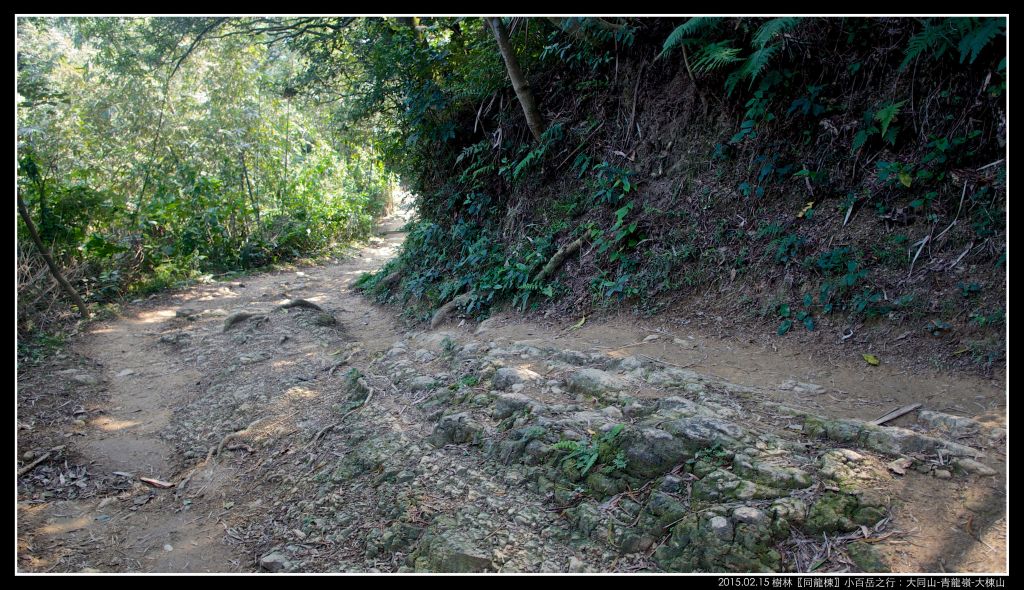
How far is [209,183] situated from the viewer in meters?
11.1

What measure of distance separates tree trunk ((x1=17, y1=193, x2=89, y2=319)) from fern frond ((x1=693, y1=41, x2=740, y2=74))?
23.4 ft

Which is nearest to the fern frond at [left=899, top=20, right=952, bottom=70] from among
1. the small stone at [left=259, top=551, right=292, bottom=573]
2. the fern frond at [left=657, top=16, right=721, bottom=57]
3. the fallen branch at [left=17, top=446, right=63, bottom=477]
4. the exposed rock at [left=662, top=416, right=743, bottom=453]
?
the fern frond at [left=657, top=16, right=721, bottom=57]

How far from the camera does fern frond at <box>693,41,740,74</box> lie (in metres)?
4.69

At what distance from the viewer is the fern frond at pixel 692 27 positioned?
4293mm

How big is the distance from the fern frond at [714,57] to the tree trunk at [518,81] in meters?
2.04

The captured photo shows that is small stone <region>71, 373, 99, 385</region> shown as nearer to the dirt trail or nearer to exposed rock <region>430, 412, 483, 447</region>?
the dirt trail

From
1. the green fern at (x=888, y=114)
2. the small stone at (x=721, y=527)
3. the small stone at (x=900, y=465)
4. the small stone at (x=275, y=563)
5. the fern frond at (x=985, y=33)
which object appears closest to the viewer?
the small stone at (x=721, y=527)

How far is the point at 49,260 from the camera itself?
22.0 feet

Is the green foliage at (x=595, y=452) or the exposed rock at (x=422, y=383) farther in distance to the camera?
the exposed rock at (x=422, y=383)

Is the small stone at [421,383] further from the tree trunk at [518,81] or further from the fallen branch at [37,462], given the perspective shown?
the tree trunk at [518,81]

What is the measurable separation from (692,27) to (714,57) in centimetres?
54

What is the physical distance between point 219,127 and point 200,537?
10153mm

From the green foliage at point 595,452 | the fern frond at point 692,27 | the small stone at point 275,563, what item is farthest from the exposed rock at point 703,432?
the fern frond at point 692,27

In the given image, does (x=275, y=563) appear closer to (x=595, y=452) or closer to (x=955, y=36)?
(x=595, y=452)
